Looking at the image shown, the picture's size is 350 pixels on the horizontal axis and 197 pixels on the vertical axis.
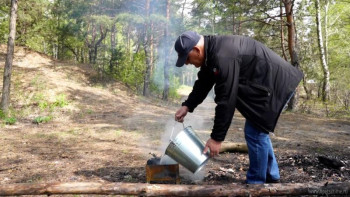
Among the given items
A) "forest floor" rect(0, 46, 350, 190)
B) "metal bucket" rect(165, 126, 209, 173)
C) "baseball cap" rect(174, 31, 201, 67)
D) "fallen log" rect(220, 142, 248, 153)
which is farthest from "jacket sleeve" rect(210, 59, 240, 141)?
"fallen log" rect(220, 142, 248, 153)

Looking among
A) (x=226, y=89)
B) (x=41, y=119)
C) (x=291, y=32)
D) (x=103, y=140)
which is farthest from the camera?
(x=291, y=32)

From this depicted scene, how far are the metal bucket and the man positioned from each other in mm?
280

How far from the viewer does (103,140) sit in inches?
240

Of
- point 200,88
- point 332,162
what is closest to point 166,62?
point 200,88

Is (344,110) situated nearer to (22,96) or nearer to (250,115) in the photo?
(250,115)

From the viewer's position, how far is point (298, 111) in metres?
11.5

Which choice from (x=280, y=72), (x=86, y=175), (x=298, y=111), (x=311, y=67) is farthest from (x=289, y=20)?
(x=86, y=175)

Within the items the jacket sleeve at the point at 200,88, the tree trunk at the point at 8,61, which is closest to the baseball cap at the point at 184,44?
the jacket sleeve at the point at 200,88

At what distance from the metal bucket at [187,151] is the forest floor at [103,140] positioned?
537 mm

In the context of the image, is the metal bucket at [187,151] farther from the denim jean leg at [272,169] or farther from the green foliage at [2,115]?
the green foliage at [2,115]

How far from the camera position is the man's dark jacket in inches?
93.1

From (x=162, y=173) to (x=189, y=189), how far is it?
2.48 ft

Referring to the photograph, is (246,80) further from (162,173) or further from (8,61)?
(8,61)

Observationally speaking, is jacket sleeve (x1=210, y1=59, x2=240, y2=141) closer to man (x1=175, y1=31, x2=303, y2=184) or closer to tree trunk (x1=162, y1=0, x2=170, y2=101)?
man (x1=175, y1=31, x2=303, y2=184)
